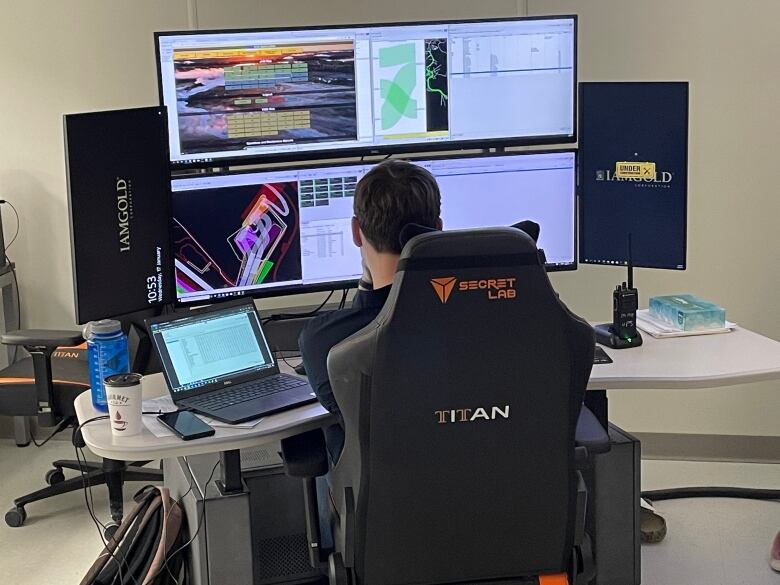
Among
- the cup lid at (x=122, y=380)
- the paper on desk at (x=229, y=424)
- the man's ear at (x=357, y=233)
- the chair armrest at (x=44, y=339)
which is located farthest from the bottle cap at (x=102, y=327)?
the chair armrest at (x=44, y=339)

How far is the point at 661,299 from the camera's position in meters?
2.92

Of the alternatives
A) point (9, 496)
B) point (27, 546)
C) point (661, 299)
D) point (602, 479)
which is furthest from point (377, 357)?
point (9, 496)

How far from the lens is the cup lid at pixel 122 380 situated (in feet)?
7.11

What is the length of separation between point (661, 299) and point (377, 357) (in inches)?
51.3

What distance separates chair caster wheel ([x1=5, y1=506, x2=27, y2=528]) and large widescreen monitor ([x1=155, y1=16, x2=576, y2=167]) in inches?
55.7

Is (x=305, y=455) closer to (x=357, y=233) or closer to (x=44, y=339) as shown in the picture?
(x=357, y=233)

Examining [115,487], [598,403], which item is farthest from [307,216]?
[115,487]

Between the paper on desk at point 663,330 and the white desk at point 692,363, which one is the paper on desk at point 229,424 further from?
the paper on desk at point 663,330

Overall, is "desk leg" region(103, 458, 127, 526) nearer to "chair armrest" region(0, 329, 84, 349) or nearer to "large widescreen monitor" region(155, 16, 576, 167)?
"chair armrest" region(0, 329, 84, 349)

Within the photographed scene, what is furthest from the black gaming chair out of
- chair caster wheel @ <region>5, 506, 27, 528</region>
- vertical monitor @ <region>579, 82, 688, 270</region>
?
chair caster wheel @ <region>5, 506, 27, 528</region>

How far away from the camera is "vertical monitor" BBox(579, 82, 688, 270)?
278 cm

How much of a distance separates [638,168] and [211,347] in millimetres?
1203

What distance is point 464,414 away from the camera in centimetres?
191

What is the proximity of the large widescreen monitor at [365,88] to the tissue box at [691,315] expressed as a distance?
53 centimetres
